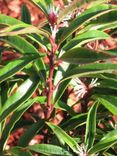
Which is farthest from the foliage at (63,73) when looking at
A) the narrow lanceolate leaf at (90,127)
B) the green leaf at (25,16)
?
the green leaf at (25,16)

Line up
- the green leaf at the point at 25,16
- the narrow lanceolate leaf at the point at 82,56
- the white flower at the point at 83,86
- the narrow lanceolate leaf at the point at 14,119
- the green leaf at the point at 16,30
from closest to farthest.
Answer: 1. the green leaf at the point at 16,30
2. the narrow lanceolate leaf at the point at 82,56
3. the narrow lanceolate leaf at the point at 14,119
4. the white flower at the point at 83,86
5. the green leaf at the point at 25,16

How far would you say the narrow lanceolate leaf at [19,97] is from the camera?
140 centimetres

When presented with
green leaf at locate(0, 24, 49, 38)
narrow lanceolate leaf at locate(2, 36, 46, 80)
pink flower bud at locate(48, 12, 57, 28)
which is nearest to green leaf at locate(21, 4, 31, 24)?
narrow lanceolate leaf at locate(2, 36, 46, 80)

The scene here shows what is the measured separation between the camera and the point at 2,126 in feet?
5.53

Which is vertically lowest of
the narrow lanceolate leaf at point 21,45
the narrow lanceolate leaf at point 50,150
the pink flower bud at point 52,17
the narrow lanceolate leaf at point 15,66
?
the narrow lanceolate leaf at point 50,150

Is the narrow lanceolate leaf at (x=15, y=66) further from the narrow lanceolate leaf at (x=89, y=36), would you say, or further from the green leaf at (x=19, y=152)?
the green leaf at (x=19, y=152)

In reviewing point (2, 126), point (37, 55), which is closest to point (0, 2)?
point (2, 126)

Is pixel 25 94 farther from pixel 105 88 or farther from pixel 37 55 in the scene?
pixel 105 88

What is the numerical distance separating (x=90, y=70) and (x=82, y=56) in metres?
0.06

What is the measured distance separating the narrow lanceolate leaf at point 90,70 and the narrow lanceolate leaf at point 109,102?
0.51ft

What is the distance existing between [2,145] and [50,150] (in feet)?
0.69

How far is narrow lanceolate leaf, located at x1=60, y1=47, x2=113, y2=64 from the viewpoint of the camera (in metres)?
1.28

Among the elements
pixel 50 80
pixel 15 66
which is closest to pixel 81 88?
pixel 50 80

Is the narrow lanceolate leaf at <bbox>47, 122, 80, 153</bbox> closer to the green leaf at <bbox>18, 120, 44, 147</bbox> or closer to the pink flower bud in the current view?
the green leaf at <bbox>18, 120, 44, 147</bbox>
